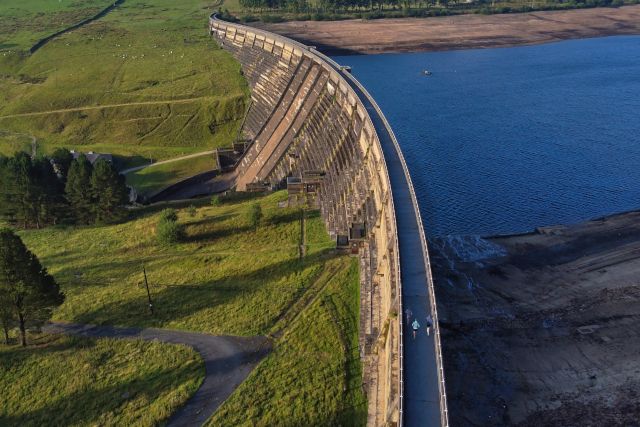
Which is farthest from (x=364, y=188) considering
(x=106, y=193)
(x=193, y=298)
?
(x=106, y=193)

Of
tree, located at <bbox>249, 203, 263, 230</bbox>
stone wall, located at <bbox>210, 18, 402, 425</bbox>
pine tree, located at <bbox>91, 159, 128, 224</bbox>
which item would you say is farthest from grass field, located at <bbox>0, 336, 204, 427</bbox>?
pine tree, located at <bbox>91, 159, 128, 224</bbox>

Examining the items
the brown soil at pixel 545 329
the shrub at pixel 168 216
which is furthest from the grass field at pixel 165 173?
the brown soil at pixel 545 329

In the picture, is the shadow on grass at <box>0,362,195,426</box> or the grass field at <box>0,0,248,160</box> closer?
the shadow on grass at <box>0,362,195,426</box>

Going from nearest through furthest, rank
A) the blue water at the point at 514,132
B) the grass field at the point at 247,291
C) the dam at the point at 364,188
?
the dam at the point at 364,188 → the grass field at the point at 247,291 → the blue water at the point at 514,132

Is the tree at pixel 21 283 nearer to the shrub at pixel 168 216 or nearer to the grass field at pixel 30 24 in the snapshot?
the shrub at pixel 168 216

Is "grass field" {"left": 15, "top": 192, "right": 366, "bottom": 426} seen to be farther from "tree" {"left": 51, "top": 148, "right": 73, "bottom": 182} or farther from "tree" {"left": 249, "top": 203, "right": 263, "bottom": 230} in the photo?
"tree" {"left": 51, "top": 148, "right": 73, "bottom": 182}

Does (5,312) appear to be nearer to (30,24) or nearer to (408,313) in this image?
(408,313)

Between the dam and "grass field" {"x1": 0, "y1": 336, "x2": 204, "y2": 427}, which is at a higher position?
the dam

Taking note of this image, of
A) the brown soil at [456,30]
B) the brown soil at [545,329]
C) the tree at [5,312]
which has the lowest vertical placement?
the brown soil at [545,329]
